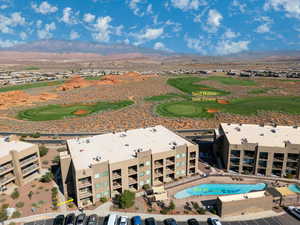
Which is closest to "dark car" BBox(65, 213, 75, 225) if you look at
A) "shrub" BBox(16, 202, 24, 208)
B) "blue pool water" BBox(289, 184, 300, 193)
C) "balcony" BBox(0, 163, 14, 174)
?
"shrub" BBox(16, 202, 24, 208)

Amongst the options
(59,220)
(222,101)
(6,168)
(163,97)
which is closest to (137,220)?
(59,220)

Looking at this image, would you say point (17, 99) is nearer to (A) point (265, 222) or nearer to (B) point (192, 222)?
(B) point (192, 222)

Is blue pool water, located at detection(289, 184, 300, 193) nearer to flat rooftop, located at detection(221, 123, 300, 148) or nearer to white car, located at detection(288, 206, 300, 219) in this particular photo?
white car, located at detection(288, 206, 300, 219)

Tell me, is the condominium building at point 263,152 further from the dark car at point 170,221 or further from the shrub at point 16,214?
the shrub at point 16,214

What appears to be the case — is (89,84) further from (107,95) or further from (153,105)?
(153,105)

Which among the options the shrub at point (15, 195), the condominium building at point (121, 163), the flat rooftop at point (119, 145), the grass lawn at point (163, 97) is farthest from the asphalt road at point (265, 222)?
the grass lawn at point (163, 97)

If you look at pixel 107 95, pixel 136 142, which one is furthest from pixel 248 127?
pixel 107 95
